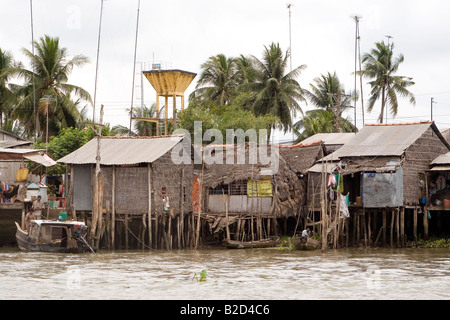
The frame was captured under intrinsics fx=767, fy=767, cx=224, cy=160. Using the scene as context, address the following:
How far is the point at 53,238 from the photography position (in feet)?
81.8

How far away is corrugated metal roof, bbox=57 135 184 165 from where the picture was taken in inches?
1031

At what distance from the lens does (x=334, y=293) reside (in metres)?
16.0

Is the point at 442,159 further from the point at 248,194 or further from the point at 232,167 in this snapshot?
the point at 232,167

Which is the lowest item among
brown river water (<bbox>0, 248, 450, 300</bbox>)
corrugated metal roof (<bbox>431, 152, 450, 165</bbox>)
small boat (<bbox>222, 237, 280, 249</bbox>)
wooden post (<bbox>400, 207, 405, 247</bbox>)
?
brown river water (<bbox>0, 248, 450, 300</bbox>)

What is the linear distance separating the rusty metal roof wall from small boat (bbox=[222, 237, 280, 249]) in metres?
3.85

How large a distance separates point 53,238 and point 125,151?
4191mm

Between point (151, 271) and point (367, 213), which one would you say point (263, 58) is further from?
point (151, 271)

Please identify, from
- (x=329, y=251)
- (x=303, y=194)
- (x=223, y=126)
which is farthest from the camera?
(x=223, y=126)

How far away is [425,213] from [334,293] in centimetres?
1177

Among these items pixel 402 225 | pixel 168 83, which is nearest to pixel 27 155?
pixel 168 83

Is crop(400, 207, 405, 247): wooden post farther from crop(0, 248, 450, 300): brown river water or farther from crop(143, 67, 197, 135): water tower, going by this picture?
crop(143, 67, 197, 135): water tower

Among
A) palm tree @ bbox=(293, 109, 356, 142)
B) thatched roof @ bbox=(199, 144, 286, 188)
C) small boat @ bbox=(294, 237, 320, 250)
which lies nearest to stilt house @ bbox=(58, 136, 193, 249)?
thatched roof @ bbox=(199, 144, 286, 188)
